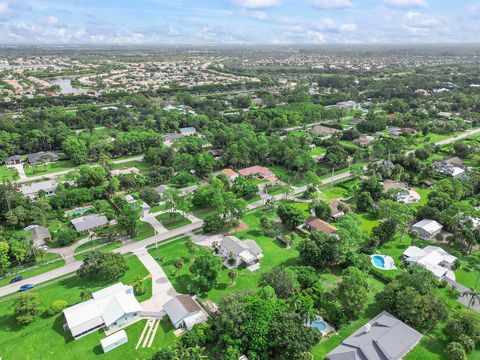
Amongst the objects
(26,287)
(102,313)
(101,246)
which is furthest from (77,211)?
(102,313)

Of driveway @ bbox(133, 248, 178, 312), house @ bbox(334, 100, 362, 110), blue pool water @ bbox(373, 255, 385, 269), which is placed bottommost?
driveway @ bbox(133, 248, 178, 312)

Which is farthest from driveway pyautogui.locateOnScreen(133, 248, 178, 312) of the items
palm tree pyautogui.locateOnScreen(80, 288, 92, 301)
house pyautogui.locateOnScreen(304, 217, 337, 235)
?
house pyautogui.locateOnScreen(304, 217, 337, 235)

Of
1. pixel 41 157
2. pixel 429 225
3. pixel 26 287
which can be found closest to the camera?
pixel 26 287

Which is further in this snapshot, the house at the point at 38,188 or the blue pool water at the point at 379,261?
the house at the point at 38,188

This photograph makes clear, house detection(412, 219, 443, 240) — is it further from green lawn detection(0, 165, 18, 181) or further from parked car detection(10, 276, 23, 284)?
green lawn detection(0, 165, 18, 181)

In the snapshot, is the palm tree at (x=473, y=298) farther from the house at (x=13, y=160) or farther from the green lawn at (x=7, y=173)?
the house at (x=13, y=160)

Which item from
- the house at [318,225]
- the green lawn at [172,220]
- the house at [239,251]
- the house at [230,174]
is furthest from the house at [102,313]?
the house at [230,174]

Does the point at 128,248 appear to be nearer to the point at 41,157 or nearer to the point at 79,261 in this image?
the point at 79,261
